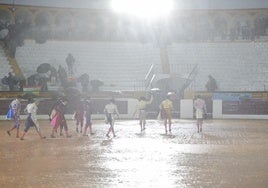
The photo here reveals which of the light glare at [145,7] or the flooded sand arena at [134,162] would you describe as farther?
the light glare at [145,7]

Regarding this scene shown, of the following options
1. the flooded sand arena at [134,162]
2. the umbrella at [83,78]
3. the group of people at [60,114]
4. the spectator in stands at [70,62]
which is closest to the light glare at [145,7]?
the spectator in stands at [70,62]

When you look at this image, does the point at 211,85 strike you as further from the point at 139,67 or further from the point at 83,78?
the point at 83,78

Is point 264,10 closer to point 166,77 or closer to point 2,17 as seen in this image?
point 166,77

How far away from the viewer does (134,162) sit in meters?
11.0

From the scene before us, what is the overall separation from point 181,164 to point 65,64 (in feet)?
80.5

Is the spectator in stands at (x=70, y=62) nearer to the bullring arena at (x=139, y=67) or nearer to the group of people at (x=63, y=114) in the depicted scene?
the bullring arena at (x=139, y=67)

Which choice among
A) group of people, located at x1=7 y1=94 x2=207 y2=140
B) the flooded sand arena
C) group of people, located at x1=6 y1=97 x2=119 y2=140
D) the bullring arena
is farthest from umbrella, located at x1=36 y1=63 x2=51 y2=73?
the flooded sand arena

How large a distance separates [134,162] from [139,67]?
24.1 meters

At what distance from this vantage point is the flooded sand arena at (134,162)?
870 cm

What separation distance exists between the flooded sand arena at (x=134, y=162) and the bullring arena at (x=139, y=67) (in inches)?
26.9

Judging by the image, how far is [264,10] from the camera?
3666 centimetres

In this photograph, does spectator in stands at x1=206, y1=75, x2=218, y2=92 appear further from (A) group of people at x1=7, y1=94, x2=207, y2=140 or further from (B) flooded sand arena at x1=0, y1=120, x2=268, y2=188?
(B) flooded sand arena at x1=0, y1=120, x2=268, y2=188

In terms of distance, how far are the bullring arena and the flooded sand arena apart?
0.68m

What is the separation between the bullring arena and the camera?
66.9 feet
